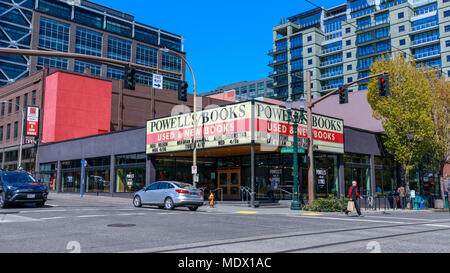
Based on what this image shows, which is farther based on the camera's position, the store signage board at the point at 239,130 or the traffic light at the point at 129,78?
the store signage board at the point at 239,130

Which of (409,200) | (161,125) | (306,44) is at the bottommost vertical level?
(409,200)

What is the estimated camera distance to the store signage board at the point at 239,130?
22891 millimetres

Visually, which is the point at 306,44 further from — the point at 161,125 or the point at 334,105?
the point at 161,125

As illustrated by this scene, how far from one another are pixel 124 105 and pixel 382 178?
30.8m

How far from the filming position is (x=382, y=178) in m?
32.0

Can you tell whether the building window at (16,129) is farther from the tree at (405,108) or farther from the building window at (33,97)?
the tree at (405,108)

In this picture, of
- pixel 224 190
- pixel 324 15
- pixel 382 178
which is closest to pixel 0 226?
pixel 224 190

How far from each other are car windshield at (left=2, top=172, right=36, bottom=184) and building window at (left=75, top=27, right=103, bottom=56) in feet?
251

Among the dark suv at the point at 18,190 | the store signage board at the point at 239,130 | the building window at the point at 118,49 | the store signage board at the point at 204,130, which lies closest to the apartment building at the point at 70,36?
the building window at the point at 118,49

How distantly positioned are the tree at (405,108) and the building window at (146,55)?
257ft

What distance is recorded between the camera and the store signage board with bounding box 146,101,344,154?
22.9 meters

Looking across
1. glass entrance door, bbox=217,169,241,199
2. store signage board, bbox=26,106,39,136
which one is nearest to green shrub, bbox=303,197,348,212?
glass entrance door, bbox=217,169,241,199

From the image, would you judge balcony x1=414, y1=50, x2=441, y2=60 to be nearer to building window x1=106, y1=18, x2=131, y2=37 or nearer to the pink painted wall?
the pink painted wall
